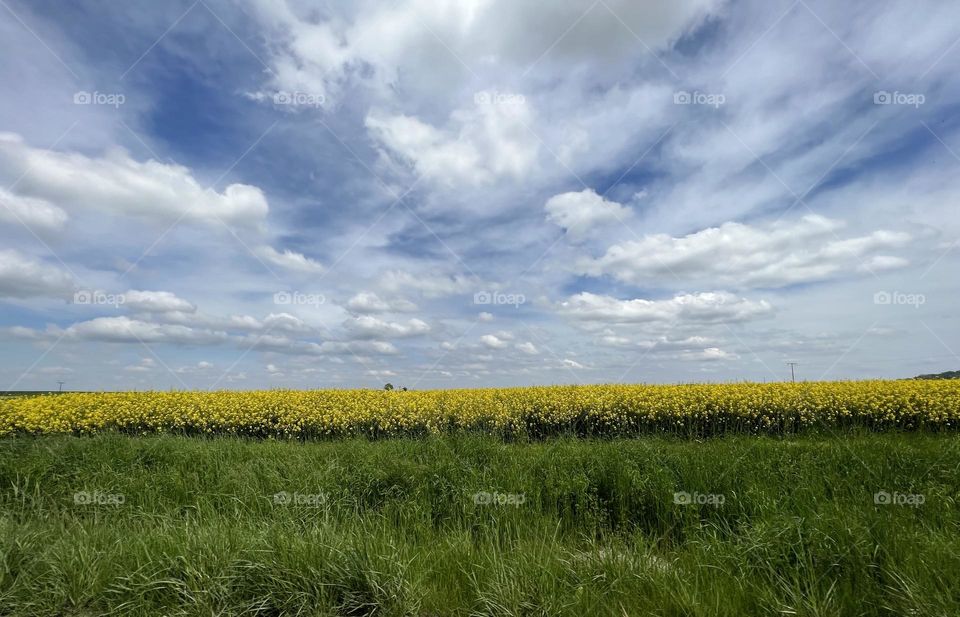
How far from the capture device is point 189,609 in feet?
11.0

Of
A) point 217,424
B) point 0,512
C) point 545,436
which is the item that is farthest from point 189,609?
point 217,424

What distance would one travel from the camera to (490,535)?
4.69 metres

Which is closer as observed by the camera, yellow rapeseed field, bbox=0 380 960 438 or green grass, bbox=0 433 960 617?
green grass, bbox=0 433 960 617

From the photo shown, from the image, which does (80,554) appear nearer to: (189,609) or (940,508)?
(189,609)

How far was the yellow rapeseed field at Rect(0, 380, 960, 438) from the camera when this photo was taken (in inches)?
487

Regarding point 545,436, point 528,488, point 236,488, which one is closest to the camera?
point 528,488

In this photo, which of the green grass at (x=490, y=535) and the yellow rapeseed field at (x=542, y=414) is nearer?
the green grass at (x=490, y=535)

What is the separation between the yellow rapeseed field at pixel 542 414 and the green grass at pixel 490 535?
16.9 feet

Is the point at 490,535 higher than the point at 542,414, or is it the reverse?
the point at 542,414

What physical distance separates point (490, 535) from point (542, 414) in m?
7.99

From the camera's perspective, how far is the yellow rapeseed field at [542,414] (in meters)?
12.4

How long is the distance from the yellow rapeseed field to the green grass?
16.9 feet

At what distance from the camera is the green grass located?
3.31 meters

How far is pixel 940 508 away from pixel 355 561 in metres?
5.26
